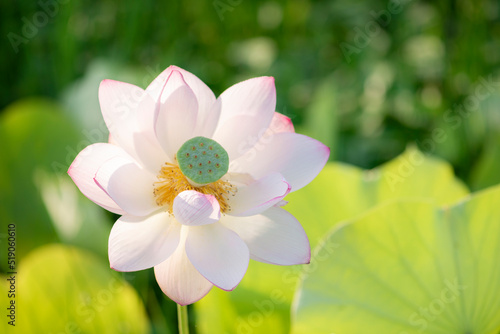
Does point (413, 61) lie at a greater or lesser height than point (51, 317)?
lesser

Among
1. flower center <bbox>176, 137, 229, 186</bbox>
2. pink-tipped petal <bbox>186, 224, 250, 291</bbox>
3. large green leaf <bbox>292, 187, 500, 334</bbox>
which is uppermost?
flower center <bbox>176, 137, 229, 186</bbox>

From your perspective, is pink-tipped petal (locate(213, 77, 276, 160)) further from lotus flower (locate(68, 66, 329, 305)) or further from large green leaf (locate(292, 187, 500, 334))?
large green leaf (locate(292, 187, 500, 334))

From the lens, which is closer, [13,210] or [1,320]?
[1,320]

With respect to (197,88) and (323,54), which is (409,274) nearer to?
(197,88)

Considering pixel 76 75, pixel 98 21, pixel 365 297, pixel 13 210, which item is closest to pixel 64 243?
pixel 13 210

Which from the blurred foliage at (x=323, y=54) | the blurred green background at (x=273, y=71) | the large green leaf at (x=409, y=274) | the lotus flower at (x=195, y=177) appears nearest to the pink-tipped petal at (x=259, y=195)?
the lotus flower at (x=195, y=177)

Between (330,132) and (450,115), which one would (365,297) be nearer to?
(330,132)

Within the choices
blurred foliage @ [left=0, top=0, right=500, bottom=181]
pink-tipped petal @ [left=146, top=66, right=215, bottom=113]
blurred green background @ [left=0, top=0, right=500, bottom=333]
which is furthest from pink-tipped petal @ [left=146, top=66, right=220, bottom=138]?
blurred foliage @ [left=0, top=0, right=500, bottom=181]

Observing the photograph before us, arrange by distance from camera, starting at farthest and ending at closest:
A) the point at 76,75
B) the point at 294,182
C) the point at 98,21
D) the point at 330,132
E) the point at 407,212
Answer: the point at 98,21, the point at 76,75, the point at 330,132, the point at 407,212, the point at 294,182
